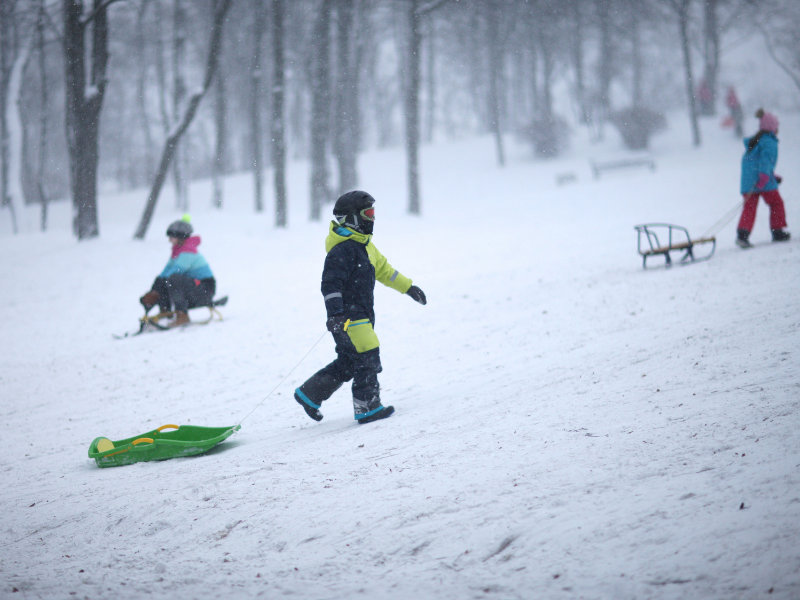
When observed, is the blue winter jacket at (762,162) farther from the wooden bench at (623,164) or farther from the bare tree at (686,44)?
the bare tree at (686,44)

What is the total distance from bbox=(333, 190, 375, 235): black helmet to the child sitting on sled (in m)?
5.27

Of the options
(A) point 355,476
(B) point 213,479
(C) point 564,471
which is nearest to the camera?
(C) point 564,471

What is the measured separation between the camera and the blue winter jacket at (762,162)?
9.26m

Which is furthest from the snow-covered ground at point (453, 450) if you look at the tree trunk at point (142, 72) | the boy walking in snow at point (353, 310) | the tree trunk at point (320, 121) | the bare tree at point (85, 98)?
the tree trunk at point (142, 72)

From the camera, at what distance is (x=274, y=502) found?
11.3 feet

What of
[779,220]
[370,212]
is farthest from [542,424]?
[779,220]

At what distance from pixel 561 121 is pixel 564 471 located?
31.4 meters

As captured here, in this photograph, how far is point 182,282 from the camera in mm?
9445

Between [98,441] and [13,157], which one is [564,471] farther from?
[13,157]

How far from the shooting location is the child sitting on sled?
9391 millimetres

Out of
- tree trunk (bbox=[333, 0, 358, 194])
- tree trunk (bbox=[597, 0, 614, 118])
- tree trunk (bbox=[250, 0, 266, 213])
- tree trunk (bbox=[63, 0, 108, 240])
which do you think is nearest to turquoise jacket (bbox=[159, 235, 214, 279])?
tree trunk (bbox=[63, 0, 108, 240])

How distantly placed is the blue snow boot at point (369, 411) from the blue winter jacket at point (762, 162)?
7.32 meters

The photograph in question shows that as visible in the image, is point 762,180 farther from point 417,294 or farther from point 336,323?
point 336,323

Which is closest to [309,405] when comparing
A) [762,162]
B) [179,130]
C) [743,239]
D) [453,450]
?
[453,450]
